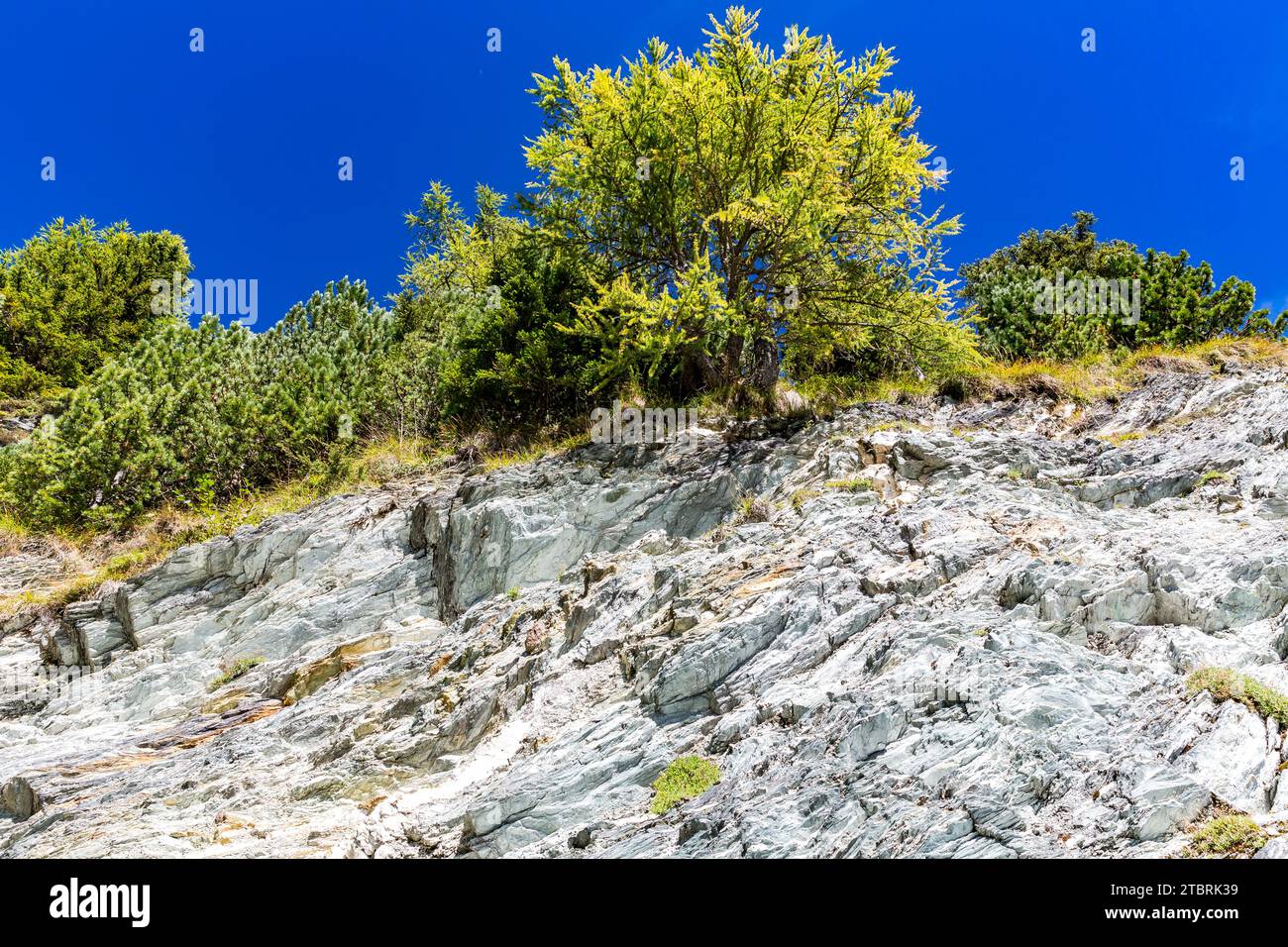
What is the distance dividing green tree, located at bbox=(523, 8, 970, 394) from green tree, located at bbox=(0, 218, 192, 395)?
20.7m

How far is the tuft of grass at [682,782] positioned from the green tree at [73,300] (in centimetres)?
3123

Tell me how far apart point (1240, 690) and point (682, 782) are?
520cm

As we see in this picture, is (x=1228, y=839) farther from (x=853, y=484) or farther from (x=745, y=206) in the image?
(x=745, y=206)

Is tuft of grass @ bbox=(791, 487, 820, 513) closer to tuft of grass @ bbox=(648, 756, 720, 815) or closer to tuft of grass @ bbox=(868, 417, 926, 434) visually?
tuft of grass @ bbox=(868, 417, 926, 434)

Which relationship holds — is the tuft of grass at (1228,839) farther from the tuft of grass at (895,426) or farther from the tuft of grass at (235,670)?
the tuft of grass at (235,670)

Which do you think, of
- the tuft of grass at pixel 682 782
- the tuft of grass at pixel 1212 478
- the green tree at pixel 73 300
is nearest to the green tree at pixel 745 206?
the tuft of grass at pixel 1212 478

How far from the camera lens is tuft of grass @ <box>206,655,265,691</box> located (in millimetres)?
14383

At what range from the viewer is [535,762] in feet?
28.8

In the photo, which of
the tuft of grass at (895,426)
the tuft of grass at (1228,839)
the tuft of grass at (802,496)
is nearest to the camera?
the tuft of grass at (1228,839)

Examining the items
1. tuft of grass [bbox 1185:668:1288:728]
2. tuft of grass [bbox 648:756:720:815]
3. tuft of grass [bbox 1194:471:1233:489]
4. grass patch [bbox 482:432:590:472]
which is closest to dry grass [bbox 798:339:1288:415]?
grass patch [bbox 482:432:590:472]

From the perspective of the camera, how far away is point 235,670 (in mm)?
14617

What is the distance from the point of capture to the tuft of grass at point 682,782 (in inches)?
308

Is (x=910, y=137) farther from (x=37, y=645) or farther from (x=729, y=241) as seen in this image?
(x=37, y=645)

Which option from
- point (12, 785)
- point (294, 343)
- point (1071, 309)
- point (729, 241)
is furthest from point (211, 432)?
point (1071, 309)
